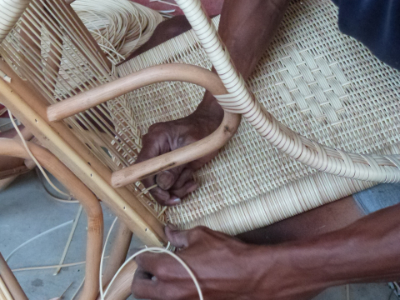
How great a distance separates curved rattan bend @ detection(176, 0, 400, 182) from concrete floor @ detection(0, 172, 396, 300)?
2.04ft

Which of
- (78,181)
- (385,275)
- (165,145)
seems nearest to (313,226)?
(385,275)

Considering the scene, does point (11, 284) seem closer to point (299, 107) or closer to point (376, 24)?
point (299, 107)

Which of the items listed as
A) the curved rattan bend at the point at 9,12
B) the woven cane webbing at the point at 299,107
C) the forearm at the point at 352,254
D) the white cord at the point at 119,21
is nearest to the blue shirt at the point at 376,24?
the woven cane webbing at the point at 299,107

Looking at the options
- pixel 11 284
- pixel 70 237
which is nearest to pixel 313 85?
pixel 11 284

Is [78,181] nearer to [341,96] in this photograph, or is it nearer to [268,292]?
[268,292]

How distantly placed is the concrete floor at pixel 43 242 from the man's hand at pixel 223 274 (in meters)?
0.60

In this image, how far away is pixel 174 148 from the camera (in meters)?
0.70

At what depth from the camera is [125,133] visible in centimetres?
78

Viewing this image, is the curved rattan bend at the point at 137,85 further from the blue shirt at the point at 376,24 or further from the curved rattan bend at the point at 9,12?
the blue shirt at the point at 376,24

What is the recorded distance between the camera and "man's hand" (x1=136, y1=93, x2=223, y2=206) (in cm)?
67

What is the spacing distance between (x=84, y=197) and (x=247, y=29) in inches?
16.8

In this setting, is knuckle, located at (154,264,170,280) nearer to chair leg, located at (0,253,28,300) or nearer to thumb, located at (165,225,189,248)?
thumb, located at (165,225,189,248)

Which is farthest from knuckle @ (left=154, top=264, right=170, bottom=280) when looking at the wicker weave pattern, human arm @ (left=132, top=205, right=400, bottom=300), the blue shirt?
the blue shirt

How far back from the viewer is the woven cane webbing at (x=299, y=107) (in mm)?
679
